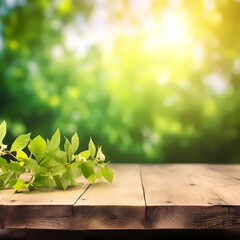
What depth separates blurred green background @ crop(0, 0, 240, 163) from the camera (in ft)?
7.79

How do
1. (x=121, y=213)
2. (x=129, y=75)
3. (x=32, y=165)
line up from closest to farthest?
(x=121, y=213), (x=32, y=165), (x=129, y=75)

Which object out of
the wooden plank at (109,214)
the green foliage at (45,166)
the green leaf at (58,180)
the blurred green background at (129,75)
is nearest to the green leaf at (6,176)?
the green foliage at (45,166)

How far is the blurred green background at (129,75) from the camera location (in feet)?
7.79

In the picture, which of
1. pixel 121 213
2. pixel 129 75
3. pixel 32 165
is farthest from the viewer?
pixel 129 75

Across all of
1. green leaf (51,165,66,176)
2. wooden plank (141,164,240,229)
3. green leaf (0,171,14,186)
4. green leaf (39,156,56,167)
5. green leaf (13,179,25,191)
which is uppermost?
green leaf (39,156,56,167)

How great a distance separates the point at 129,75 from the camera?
2.39 m

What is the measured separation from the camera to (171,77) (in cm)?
239

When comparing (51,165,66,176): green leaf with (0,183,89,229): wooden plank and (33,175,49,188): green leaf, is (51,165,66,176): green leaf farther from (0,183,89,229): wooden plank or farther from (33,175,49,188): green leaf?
(0,183,89,229): wooden plank

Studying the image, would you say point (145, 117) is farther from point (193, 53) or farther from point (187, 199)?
point (187, 199)

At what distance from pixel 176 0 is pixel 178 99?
2.13 ft

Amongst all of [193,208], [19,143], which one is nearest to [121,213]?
[193,208]

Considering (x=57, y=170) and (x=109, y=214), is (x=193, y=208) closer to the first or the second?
(x=109, y=214)

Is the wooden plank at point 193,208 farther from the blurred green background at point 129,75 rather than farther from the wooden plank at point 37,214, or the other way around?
the blurred green background at point 129,75

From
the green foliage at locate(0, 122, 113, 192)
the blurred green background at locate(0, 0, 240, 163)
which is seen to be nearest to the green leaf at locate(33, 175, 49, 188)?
the green foliage at locate(0, 122, 113, 192)
